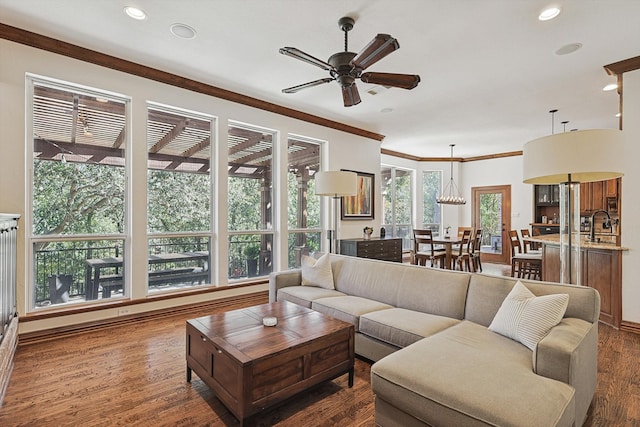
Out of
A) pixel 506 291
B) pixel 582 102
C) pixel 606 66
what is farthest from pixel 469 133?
pixel 506 291

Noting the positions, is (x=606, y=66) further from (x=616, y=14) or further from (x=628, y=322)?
(x=628, y=322)

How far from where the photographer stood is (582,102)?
4797mm

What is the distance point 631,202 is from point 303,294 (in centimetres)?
369

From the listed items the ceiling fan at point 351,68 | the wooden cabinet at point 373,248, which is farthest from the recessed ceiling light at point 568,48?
the wooden cabinet at point 373,248

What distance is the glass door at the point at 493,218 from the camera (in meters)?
8.63

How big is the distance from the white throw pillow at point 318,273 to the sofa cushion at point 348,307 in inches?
16.3

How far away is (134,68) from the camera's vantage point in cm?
373

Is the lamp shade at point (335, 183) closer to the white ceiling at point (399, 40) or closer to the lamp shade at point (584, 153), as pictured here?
the white ceiling at point (399, 40)

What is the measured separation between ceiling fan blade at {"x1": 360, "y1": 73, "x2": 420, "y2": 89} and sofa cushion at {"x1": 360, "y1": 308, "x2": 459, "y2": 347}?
1956mm

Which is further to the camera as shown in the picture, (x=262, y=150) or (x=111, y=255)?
(x=262, y=150)

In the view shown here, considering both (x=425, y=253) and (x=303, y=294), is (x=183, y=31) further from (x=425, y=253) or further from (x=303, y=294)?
(x=425, y=253)

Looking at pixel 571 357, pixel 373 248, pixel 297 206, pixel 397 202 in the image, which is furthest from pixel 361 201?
pixel 571 357

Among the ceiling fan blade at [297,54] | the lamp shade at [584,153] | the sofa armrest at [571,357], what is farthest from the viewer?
the ceiling fan blade at [297,54]

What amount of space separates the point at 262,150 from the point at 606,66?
441 centimetres
